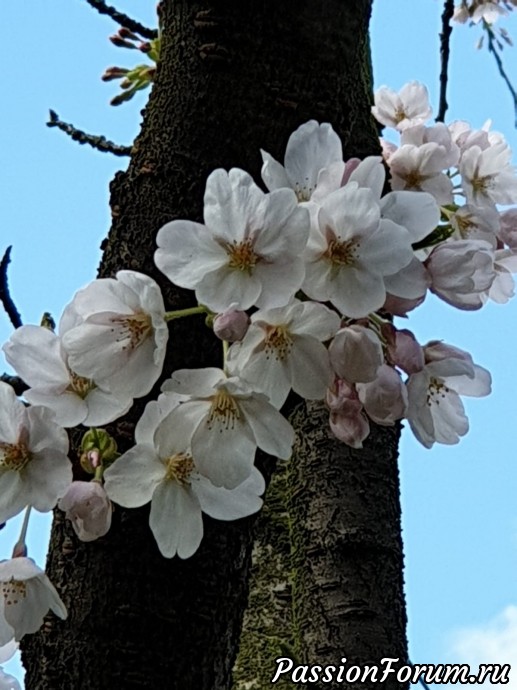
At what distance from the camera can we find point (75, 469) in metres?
0.70

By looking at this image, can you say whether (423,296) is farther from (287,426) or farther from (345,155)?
(345,155)

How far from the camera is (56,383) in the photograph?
26.5 inches

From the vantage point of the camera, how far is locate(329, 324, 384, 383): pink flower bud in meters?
0.58

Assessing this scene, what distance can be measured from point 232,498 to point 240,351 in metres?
0.13

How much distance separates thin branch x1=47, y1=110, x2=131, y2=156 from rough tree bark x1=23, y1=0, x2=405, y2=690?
0.65 meters

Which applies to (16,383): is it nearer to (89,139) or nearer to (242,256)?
(242,256)

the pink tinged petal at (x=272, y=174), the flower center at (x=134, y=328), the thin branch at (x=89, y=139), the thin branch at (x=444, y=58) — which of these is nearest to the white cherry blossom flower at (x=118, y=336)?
the flower center at (x=134, y=328)

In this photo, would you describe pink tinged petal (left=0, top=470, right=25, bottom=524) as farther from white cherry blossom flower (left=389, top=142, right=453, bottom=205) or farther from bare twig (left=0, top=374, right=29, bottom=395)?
white cherry blossom flower (left=389, top=142, right=453, bottom=205)

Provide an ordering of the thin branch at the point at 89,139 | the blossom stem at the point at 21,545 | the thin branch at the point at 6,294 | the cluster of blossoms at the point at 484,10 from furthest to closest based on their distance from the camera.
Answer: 1. the cluster of blossoms at the point at 484,10
2. the thin branch at the point at 89,139
3. the thin branch at the point at 6,294
4. the blossom stem at the point at 21,545

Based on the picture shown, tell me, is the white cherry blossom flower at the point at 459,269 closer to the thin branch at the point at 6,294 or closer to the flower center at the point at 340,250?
the flower center at the point at 340,250

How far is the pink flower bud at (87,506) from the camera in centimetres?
64

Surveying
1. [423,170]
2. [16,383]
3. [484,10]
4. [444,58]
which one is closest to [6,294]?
[16,383]

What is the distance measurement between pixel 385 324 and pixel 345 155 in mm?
321

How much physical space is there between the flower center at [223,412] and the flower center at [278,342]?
0.13 ft
